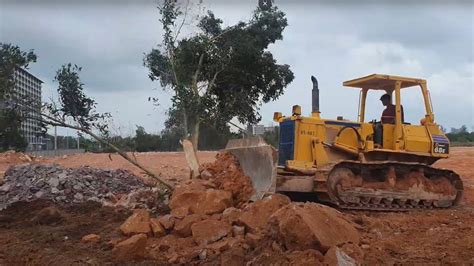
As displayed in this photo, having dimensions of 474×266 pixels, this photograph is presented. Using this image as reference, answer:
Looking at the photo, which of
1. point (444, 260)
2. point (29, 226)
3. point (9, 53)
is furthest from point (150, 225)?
point (9, 53)

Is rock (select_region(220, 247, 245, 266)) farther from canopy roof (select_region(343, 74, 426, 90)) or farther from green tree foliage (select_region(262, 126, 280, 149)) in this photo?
canopy roof (select_region(343, 74, 426, 90))

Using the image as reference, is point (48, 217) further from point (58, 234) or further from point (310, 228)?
point (310, 228)

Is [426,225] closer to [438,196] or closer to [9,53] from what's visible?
[438,196]

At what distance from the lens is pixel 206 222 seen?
25.3 ft

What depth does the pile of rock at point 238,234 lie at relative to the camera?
6.20 metres

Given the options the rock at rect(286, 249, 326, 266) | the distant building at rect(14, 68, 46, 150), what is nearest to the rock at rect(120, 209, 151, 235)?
the rock at rect(286, 249, 326, 266)

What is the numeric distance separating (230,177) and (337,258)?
4530 mm

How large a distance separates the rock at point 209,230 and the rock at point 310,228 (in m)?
0.97

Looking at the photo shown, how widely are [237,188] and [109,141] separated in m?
3.77

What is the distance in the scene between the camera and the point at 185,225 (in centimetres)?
786

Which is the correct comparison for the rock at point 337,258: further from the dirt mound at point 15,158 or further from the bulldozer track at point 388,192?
the dirt mound at point 15,158

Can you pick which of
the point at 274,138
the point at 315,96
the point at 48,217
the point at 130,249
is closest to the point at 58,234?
the point at 48,217

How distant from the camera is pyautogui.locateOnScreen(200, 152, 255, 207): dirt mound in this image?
9812 mm

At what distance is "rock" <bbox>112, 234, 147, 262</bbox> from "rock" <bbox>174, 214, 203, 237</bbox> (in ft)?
2.28
